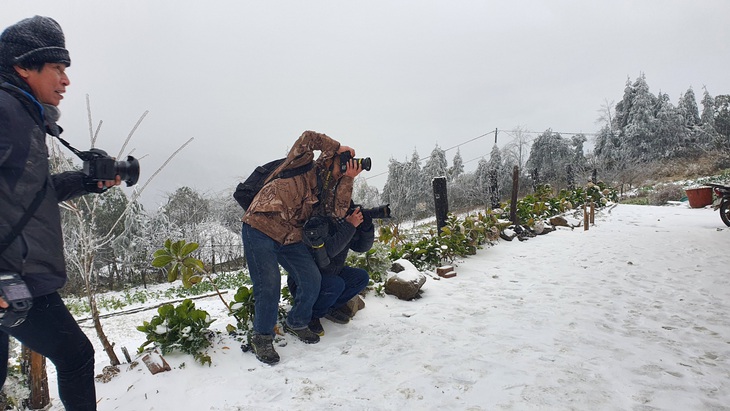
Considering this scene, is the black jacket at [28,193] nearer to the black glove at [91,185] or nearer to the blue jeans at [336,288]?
the black glove at [91,185]

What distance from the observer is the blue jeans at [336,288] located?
2.84 metres

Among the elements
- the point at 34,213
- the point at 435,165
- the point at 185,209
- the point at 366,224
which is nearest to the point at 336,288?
the point at 366,224

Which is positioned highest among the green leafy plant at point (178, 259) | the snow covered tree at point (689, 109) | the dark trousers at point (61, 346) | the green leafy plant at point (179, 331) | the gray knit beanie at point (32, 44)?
the snow covered tree at point (689, 109)

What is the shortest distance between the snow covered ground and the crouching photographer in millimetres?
198

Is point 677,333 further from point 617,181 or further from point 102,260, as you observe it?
point 617,181

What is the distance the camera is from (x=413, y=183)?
3144cm

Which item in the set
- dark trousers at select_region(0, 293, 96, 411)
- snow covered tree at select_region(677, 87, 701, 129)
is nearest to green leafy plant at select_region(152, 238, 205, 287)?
dark trousers at select_region(0, 293, 96, 411)

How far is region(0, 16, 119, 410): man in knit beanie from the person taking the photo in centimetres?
119

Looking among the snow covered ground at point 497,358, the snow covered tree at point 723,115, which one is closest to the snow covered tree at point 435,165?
the snow covered tree at point 723,115

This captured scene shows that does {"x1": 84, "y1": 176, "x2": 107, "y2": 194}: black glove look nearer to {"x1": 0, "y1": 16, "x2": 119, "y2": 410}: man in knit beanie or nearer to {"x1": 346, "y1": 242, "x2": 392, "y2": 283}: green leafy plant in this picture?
{"x1": 0, "y1": 16, "x2": 119, "y2": 410}: man in knit beanie

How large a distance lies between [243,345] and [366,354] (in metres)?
0.91

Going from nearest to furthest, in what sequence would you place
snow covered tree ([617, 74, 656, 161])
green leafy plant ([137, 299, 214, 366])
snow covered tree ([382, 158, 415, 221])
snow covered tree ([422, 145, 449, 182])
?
1. green leafy plant ([137, 299, 214, 366])
2. snow covered tree ([617, 74, 656, 161])
3. snow covered tree ([382, 158, 415, 221])
4. snow covered tree ([422, 145, 449, 182])

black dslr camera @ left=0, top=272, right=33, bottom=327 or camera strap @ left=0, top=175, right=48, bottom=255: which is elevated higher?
camera strap @ left=0, top=175, right=48, bottom=255

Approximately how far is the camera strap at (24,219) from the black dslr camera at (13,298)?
100mm
